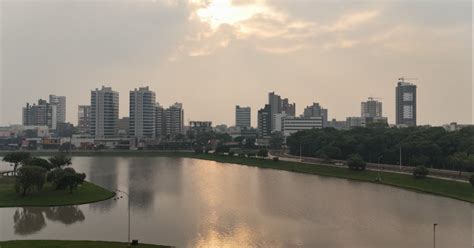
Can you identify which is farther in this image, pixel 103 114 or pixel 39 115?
pixel 39 115

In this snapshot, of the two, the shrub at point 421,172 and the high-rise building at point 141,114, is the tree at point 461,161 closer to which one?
the shrub at point 421,172

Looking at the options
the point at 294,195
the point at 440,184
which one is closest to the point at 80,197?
the point at 294,195

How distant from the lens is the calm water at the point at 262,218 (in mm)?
25750

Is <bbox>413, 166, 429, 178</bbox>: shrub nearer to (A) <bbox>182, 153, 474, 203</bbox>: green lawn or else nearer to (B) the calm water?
(A) <bbox>182, 153, 474, 203</bbox>: green lawn

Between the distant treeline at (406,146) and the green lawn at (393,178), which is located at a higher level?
the distant treeline at (406,146)

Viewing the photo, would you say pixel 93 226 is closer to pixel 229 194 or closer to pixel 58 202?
pixel 58 202

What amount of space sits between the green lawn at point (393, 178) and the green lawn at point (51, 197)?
105 ft

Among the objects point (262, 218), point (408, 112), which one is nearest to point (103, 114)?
point (262, 218)

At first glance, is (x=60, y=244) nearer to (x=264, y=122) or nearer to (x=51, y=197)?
(x=51, y=197)

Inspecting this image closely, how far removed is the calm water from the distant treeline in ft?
38.5

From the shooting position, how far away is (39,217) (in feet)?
105

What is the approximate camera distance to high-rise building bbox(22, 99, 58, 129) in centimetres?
18150

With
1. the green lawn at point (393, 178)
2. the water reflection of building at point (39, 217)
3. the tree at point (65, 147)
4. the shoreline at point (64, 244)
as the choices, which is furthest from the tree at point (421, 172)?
the tree at point (65, 147)

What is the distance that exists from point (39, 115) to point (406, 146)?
168814 millimetres
